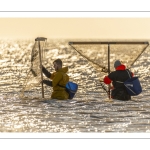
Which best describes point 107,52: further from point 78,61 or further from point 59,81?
point 59,81

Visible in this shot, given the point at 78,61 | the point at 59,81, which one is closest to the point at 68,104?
the point at 59,81

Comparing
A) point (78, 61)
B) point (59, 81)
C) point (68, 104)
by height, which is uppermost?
point (78, 61)

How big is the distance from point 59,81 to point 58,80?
0.04 feet

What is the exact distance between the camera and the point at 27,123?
2.84 metres

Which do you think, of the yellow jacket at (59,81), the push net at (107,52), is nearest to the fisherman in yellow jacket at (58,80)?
the yellow jacket at (59,81)

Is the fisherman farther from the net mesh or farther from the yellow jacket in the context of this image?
the yellow jacket

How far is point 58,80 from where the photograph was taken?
3.02 metres

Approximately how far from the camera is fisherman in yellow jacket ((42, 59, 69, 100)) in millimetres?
3000

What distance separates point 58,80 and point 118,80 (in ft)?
1.06

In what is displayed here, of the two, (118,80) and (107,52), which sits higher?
(107,52)

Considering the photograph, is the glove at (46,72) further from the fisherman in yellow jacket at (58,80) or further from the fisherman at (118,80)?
the fisherman at (118,80)
